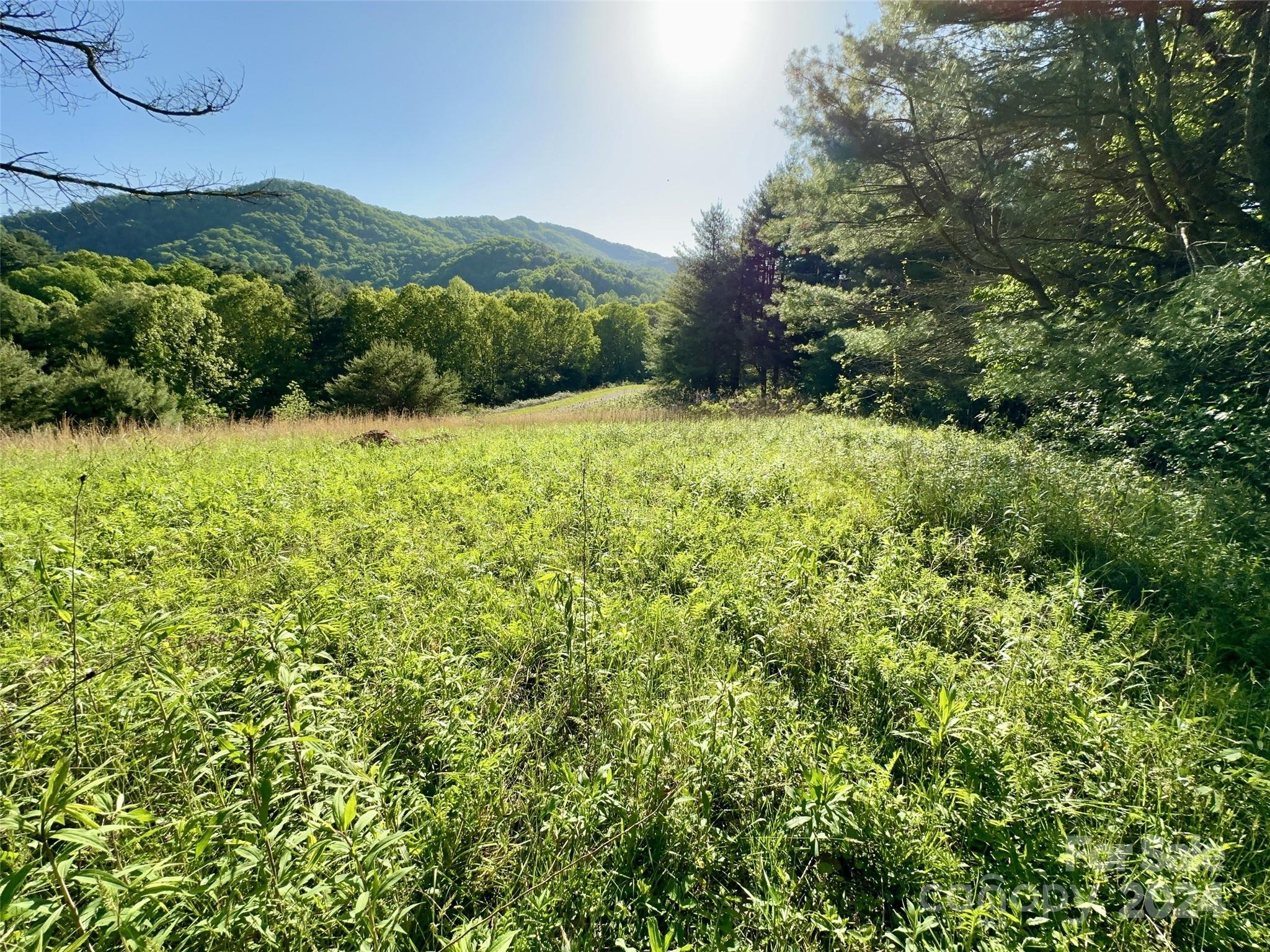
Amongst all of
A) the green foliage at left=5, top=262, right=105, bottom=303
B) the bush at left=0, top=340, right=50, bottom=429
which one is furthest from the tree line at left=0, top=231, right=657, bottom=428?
the green foliage at left=5, top=262, right=105, bottom=303

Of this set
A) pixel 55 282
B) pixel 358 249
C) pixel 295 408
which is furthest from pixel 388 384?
pixel 358 249

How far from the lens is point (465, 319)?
34344 millimetres

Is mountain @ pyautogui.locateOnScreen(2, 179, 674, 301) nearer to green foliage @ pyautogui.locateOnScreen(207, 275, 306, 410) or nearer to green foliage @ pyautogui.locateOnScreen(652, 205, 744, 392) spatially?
green foliage @ pyautogui.locateOnScreen(207, 275, 306, 410)

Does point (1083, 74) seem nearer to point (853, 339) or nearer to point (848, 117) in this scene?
point (848, 117)

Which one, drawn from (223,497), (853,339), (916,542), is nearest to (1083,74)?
(853,339)

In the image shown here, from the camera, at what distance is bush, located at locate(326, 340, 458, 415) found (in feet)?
70.2

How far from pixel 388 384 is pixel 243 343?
15803 mm

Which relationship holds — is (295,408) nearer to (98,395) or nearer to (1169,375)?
(98,395)

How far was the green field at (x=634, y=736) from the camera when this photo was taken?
1350 mm

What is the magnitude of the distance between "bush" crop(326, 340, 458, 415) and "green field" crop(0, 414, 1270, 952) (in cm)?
1862

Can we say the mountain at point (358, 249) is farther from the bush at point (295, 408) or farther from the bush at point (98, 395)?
the bush at point (98, 395)

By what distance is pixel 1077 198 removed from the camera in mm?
8188

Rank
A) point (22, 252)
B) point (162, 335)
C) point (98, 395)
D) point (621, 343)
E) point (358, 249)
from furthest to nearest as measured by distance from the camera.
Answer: point (358, 249) → point (621, 343) → point (22, 252) → point (162, 335) → point (98, 395)

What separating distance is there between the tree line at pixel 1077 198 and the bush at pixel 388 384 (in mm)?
18649
